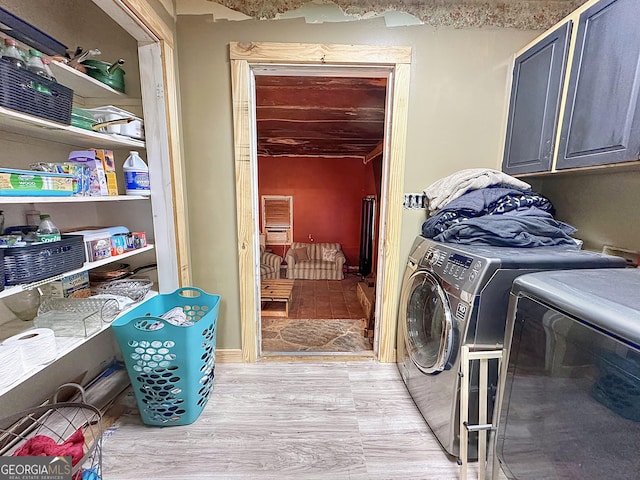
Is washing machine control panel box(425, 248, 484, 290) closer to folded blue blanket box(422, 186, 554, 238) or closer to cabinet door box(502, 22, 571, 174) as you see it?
folded blue blanket box(422, 186, 554, 238)

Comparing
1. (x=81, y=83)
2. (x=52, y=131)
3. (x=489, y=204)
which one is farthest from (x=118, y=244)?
(x=489, y=204)

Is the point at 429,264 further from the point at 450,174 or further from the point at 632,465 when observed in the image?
the point at 632,465

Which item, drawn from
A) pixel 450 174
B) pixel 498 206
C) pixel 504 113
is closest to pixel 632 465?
pixel 498 206

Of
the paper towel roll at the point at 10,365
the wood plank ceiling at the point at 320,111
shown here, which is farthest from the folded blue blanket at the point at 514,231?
the paper towel roll at the point at 10,365

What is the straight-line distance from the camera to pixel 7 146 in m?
1.16

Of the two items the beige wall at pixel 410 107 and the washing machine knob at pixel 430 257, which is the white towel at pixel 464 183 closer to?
the beige wall at pixel 410 107

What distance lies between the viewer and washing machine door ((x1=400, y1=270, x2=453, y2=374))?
1.25m

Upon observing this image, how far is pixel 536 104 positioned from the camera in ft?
4.86

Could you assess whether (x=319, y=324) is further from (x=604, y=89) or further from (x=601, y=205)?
(x=604, y=89)

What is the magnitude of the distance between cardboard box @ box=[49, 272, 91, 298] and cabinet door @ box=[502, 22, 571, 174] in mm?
2416

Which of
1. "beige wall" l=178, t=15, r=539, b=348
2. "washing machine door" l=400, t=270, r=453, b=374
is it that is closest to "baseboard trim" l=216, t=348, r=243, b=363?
"beige wall" l=178, t=15, r=539, b=348

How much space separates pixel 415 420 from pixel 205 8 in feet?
8.55

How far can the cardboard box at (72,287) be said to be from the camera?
135 centimetres

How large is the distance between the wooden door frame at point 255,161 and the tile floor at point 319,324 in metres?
0.47
